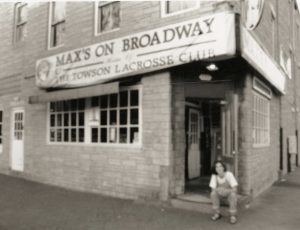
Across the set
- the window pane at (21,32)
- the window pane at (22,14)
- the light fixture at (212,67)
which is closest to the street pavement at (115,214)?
the light fixture at (212,67)

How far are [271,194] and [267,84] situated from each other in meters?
3.18

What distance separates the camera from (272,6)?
1170 centimetres

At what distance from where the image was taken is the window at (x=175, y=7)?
25.8ft

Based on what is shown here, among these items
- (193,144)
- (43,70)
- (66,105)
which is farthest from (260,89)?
(43,70)

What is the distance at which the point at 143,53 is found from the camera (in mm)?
8156

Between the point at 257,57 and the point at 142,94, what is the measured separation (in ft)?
8.72

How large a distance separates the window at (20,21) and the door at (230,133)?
7.91m

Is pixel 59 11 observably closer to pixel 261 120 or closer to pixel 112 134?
pixel 112 134

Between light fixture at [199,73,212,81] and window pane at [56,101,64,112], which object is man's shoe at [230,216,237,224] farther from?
window pane at [56,101,64,112]

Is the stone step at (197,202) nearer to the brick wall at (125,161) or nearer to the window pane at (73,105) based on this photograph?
the brick wall at (125,161)

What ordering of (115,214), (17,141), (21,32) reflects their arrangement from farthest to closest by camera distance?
(21,32), (17,141), (115,214)

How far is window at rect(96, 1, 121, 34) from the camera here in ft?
30.6


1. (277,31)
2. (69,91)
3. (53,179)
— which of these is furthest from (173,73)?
(277,31)

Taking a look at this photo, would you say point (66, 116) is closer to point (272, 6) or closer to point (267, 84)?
point (267, 84)
